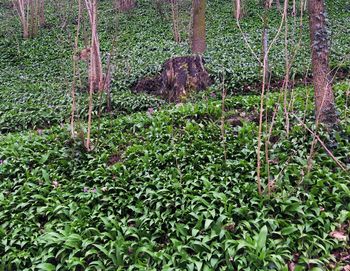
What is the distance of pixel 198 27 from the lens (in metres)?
11.0

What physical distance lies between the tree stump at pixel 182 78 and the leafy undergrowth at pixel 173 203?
9.43ft

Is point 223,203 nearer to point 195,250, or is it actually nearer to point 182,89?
Answer: point 195,250

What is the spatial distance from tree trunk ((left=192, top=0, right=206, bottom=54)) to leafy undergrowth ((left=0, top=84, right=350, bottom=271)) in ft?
20.3

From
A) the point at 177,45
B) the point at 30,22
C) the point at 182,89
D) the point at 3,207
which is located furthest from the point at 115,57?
the point at 3,207

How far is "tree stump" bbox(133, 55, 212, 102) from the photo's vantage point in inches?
326

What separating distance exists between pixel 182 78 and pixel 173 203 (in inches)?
197

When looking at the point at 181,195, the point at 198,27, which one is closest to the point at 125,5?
the point at 198,27

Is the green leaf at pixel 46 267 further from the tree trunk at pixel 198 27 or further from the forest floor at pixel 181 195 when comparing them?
the tree trunk at pixel 198 27

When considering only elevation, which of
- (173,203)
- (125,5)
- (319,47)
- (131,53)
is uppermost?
(125,5)

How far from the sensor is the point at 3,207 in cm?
409

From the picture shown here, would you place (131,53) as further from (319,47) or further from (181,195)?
(181,195)

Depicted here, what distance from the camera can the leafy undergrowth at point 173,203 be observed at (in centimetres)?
322

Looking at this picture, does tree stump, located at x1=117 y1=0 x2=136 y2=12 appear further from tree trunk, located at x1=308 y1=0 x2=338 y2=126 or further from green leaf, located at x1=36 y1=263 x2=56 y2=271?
green leaf, located at x1=36 y1=263 x2=56 y2=271

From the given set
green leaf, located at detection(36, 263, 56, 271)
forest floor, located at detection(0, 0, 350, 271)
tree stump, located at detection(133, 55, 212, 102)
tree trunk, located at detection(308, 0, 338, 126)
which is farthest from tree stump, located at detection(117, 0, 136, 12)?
green leaf, located at detection(36, 263, 56, 271)
